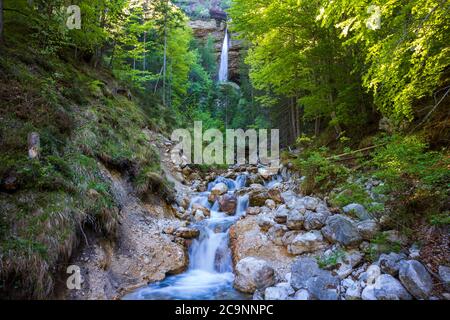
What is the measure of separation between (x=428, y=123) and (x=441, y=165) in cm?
214

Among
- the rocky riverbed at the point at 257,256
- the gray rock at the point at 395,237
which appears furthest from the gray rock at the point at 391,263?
the gray rock at the point at 395,237

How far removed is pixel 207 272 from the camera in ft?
21.1

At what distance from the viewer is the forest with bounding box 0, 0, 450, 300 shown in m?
4.30

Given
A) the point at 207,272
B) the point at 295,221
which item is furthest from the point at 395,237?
the point at 207,272

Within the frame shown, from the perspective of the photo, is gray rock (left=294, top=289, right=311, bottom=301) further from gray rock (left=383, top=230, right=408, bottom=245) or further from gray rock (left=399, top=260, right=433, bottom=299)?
gray rock (left=383, top=230, right=408, bottom=245)

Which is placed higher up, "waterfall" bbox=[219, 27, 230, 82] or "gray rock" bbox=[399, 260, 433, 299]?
"waterfall" bbox=[219, 27, 230, 82]

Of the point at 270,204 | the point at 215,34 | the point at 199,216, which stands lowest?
the point at 199,216

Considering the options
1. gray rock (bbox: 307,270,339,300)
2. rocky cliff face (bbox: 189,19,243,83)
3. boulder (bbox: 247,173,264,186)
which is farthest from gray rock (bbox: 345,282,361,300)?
rocky cliff face (bbox: 189,19,243,83)

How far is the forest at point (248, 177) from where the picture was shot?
430 cm

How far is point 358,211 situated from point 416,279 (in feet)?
7.34

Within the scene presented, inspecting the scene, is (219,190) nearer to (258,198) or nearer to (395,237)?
(258,198)

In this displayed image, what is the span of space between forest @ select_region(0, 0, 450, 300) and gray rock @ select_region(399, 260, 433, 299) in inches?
1.1

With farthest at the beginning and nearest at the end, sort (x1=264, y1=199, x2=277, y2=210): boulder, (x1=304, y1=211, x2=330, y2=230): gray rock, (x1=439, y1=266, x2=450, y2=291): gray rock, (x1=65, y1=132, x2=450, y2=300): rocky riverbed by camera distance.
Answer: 1. (x1=264, y1=199, x2=277, y2=210): boulder
2. (x1=304, y1=211, x2=330, y2=230): gray rock
3. (x1=65, y1=132, x2=450, y2=300): rocky riverbed
4. (x1=439, y1=266, x2=450, y2=291): gray rock
